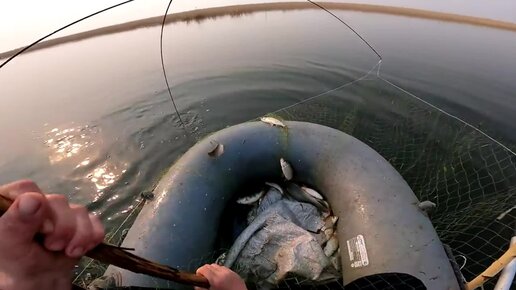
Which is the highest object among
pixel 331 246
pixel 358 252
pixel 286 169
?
pixel 286 169

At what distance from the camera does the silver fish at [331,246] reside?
304 centimetres

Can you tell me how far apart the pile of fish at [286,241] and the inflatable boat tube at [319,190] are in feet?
0.52

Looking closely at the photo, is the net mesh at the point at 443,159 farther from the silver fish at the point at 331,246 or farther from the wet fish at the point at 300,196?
the wet fish at the point at 300,196

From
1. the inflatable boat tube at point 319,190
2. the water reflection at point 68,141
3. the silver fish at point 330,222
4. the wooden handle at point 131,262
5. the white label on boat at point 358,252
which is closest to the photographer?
the wooden handle at point 131,262

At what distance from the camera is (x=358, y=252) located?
2658 millimetres

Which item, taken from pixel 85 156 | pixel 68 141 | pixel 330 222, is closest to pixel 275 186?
pixel 330 222

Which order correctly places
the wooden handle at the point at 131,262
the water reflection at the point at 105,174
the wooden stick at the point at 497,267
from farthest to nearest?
the water reflection at the point at 105,174 < the wooden stick at the point at 497,267 < the wooden handle at the point at 131,262

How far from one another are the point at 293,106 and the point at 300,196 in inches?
91.0

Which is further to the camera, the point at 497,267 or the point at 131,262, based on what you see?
the point at 497,267

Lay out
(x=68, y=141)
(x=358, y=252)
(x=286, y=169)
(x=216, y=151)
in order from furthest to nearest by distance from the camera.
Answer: (x=68, y=141) < (x=286, y=169) < (x=216, y=151) < (x=358, y=252)

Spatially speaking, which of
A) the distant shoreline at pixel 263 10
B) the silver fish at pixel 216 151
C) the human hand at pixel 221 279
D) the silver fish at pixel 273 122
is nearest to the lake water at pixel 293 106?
the distant shoreline at pixel 263 10

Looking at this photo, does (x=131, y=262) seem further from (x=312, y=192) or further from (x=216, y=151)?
(x=312, y=192)

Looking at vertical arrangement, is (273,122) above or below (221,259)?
above

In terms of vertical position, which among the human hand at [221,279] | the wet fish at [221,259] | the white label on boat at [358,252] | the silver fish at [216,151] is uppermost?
the human hand at [221,279]
